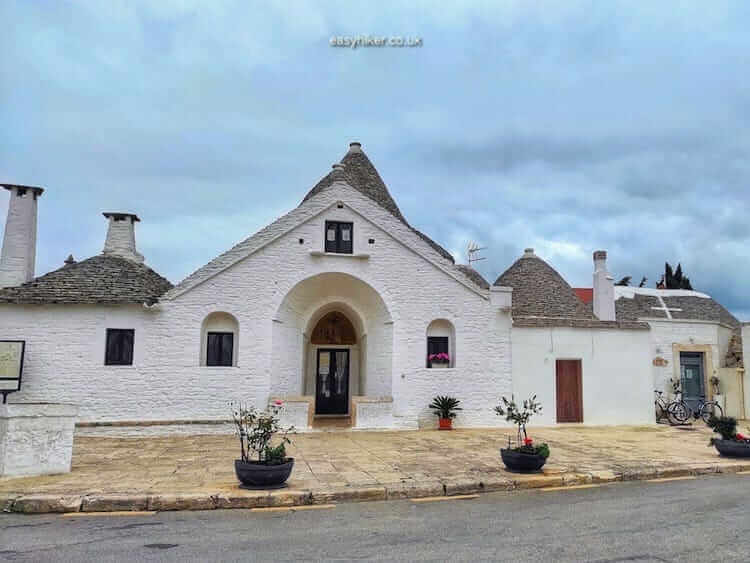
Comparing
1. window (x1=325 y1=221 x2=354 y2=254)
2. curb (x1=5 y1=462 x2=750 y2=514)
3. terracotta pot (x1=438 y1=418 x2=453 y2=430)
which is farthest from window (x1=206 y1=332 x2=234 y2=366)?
curb (x1=5 y1=462 x2=750 y2=514)

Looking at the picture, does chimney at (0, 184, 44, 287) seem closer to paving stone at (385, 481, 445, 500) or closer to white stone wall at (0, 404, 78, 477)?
white stone wall at (0, 404, 78, 477)

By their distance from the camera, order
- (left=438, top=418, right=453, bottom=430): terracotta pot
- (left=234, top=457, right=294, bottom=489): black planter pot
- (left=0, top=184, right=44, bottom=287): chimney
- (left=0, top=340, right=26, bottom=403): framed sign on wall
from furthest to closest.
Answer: (left=438, top=418, right=453, bottom=430): terracotta pot < (left=0, top=184, right=44, bottom=287): chimney < (left=0, top=340, right=26, bottom=403): framed sign on wall < (left=234, top=457, right=294, bottom=489): black planter pot

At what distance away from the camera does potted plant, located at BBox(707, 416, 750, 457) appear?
36.7ft

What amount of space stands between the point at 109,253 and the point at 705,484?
17.3 meters

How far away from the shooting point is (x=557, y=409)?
17.2 meters

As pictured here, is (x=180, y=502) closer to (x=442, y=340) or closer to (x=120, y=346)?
(x=120, y=346)

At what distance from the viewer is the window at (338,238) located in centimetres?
1636

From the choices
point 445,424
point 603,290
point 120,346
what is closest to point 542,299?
point 603,290

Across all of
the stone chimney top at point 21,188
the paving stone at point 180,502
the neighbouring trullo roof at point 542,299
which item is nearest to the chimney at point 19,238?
the stone chimney top at point 21,188

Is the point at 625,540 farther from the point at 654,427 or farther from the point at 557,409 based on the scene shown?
the point at 654,427

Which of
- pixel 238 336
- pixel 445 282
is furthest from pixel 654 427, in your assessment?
pixel 238 336

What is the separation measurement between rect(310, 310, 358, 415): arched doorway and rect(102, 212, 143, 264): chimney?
662cm

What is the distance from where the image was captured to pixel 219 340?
50.9ft

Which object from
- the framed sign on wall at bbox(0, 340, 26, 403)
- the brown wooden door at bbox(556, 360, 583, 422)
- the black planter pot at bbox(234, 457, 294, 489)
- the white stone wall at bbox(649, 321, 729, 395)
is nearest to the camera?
the black planter pot at bbox(234, 457, 294, 489)
